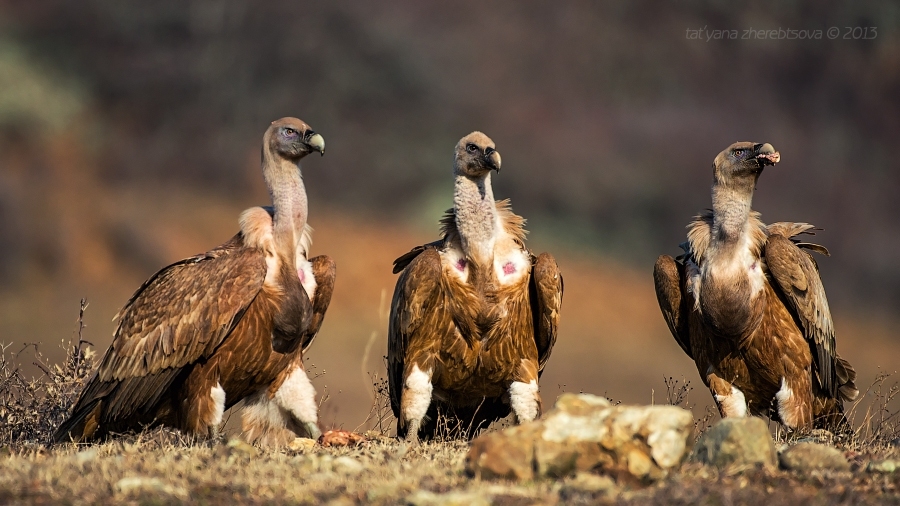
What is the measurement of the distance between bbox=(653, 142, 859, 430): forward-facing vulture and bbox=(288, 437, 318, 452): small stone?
3.09 m

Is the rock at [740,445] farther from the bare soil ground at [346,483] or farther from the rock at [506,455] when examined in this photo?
the rock at [506,455]

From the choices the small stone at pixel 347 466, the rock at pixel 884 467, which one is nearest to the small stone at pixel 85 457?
the small stone at pixel 347 466

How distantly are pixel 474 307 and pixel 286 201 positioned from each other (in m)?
1.60

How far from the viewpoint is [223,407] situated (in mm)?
7621

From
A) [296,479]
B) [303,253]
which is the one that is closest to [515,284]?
[303,253]

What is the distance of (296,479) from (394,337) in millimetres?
2900

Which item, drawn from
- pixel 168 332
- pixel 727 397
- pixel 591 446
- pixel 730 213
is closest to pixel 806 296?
pixel 730 213

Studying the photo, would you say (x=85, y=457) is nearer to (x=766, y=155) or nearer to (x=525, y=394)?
(x=525, y=394)

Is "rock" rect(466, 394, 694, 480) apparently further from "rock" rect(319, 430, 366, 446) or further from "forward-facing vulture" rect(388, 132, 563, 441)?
"forward-facing vulture" rect(388, 132, 563, 441)

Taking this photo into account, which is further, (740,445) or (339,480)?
(740,445)

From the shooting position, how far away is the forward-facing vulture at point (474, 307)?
782 centimetres

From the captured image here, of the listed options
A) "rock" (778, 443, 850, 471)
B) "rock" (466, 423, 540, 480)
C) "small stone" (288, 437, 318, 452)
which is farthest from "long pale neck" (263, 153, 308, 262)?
"rock" (778, 443, 850, 471)

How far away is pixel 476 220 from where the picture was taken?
26.1 feet

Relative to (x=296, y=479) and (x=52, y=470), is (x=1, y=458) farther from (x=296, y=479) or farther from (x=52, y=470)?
(x=296, y=479)
